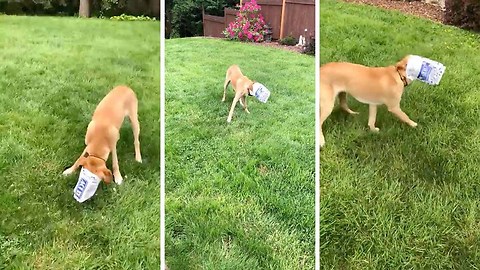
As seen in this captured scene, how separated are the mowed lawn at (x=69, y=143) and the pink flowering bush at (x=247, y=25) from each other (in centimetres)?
35

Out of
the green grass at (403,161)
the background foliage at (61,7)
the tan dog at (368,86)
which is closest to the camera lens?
the green grass at (403,161)

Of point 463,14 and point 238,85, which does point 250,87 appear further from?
point 463,14

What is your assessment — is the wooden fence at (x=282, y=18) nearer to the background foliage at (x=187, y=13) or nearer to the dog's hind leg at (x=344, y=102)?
the background foliage at (x=187, y=13)

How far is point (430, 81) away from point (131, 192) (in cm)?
147

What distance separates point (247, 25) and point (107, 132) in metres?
0.82

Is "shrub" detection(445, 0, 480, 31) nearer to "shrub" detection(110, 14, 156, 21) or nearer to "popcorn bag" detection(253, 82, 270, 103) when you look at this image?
"popcorn bag" detection(253, 82, 270, 103)

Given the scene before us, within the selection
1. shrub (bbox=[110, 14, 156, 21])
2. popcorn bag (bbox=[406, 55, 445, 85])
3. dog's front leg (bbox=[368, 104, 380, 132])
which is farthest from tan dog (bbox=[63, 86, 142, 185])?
popcorn bag (bbox=[406, 55, 445, 85])

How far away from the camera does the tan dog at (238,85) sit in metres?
2.45

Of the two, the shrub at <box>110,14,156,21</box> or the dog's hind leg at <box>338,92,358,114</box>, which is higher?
the shrub at <box>110,14,156,21</box>

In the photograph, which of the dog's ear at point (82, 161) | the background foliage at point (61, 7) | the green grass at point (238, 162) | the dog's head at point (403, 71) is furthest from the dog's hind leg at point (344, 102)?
the dog's ear at point (82, 161)

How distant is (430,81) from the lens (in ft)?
8.03

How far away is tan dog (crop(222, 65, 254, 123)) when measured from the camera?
8.02 ft

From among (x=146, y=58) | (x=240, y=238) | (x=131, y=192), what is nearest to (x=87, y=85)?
(x=146, y=58)

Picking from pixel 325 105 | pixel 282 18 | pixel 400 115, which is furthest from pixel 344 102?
pixel 282 18
